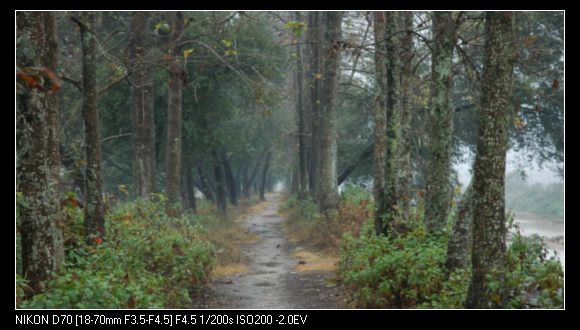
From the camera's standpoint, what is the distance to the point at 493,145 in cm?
707

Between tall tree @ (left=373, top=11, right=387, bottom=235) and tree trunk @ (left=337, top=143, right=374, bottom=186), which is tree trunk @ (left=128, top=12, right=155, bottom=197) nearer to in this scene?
tall tree @ (left=373, top=11, right=387, bottom=235)

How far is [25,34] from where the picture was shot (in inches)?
304

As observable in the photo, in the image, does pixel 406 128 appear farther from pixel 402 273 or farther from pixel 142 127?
pixel 142 127

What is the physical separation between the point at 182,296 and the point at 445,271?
15.4 feet

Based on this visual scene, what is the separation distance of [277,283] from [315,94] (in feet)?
52.8

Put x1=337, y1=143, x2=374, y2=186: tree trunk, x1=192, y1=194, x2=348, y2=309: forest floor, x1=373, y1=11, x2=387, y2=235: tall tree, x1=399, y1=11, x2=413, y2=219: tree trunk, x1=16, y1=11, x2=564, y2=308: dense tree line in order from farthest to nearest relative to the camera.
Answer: x1=337, y1=143, x2=374, y2=186: tree trunk < x1=373, y1=11, x2=387, y2=235: tall tree < x1=399, y1=11, x2=413, y2=219: tree trunk < x1=192, y1=194, x2=348, y2=309: forest floor < x1=16, y1=11, x2=564, y2=308: dense tree line

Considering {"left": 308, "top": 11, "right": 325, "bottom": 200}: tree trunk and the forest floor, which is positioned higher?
{"left": 308, "top": 11, "right": 325, "bottom": 200}: tree trunk

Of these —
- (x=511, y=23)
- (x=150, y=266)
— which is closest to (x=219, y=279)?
(x=150, y=266)

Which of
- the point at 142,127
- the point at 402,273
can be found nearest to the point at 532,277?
the point at 402,273

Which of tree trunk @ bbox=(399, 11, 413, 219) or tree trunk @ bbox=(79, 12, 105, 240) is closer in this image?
tree trunk @ bbox=(79, 12, 105, 240)

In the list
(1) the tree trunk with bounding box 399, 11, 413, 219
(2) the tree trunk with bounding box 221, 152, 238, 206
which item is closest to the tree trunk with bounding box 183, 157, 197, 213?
(2) the tree trunk with bounding box 221, 152, 238, 206

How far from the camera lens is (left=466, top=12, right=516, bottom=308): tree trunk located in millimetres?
7055

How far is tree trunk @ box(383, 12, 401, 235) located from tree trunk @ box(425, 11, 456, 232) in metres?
1.29

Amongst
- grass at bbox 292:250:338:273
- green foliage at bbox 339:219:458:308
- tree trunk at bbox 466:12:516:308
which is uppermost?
tree trunk at bbox 466:12:516:308
